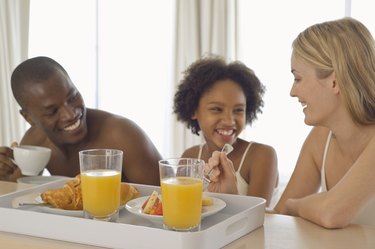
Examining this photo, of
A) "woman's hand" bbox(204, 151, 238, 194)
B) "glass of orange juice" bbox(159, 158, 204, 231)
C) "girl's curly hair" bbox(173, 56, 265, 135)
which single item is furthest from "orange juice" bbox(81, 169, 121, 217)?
"girl's curly hair" bbox(173, 56, 265, 135)

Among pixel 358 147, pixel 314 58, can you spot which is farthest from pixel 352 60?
pixel 358 147

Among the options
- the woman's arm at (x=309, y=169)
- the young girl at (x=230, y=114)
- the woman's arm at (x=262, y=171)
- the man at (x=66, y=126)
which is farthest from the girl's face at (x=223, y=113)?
the woman's arm at (x=309, y=169)

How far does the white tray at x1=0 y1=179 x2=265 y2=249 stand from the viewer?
104 centimetres

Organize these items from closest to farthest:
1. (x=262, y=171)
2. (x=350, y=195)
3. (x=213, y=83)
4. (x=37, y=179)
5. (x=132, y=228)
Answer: (x=132, y=228)
(x=350, y=195)
(x=37, y=179)
(x=262, y=171)
(x=213, y=83)

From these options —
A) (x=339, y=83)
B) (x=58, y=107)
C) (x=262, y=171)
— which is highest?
(x=339, y=83)

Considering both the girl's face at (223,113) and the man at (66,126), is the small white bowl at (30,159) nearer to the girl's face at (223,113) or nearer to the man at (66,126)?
the man at (66,126)

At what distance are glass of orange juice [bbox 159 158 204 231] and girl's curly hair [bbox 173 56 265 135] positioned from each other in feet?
3.95

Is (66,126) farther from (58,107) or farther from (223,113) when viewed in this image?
(223,113)

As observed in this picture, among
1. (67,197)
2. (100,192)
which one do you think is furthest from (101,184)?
(67,197)

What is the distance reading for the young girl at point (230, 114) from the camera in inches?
84.0

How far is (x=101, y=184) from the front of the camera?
1.18 metres

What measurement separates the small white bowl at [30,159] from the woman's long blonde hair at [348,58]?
89 cm

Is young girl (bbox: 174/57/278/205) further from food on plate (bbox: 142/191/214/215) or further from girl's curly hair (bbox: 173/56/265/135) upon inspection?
food on plate (bbox: 142/191/214/215)

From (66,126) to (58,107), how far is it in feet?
0.25
